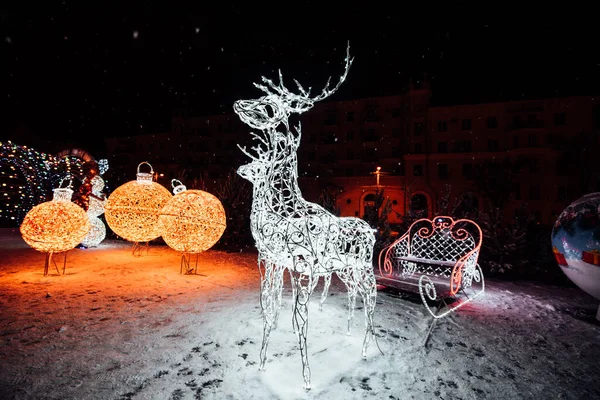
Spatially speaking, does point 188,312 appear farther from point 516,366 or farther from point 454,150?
point 454,150

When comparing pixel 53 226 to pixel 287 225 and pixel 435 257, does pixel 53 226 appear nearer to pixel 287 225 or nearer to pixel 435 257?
pixel 287 225

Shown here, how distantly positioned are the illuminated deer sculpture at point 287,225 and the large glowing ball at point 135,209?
4.76 meters

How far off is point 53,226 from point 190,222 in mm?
2614

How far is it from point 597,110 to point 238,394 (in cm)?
3153

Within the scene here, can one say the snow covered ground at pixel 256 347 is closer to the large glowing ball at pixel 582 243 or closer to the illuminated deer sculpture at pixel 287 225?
the illuminated deer sculpture at pixel 287 225

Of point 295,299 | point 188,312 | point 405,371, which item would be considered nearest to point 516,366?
point 405,371

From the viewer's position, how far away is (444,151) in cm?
2612

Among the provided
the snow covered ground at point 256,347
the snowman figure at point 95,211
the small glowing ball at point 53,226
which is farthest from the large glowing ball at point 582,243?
the snowman figure at point 95,211

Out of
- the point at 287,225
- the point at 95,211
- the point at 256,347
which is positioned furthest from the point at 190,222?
the point at 95,211

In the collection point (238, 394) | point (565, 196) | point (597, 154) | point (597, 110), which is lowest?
point (238, 394)

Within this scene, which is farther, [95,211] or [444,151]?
[444,151]

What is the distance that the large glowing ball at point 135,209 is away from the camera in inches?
277

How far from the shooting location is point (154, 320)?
402cm

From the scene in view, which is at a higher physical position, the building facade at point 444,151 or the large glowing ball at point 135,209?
the building facade at point 444,151
